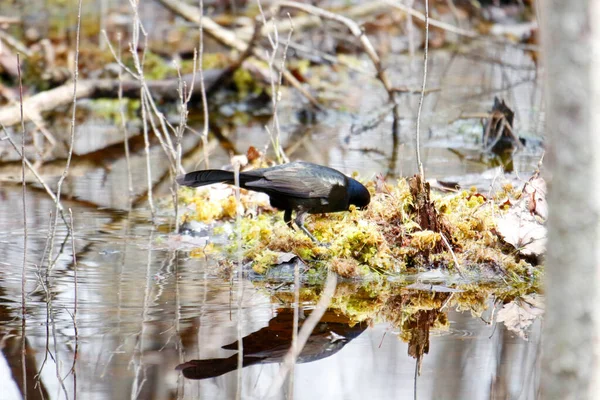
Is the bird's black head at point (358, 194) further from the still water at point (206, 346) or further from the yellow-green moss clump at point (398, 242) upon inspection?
the still water at point (206, 346)

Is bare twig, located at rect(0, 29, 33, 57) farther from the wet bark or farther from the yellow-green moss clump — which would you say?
the wet bark

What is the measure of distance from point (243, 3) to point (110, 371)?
14499mm

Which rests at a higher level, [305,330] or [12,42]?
[12,42]

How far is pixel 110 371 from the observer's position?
11.2 ft

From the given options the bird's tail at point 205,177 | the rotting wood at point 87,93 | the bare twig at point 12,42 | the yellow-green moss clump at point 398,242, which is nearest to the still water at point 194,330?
the yellow-green moss clump at point 398,242

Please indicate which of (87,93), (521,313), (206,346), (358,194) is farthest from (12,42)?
(521,313)

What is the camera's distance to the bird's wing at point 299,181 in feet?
16.9

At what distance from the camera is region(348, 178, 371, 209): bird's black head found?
17.4 feet

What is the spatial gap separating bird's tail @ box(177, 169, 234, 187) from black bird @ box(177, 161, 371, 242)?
4.4 inches

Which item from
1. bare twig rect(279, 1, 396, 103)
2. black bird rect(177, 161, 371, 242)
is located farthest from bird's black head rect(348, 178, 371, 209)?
bare twig rect(279, 1, 396, 103)

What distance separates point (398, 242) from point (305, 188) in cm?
64

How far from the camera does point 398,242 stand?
5000mm

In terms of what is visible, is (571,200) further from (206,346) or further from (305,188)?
(305,188)

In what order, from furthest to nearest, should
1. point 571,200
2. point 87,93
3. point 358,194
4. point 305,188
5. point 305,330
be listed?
point 87,93, point 358,194, point 305,188, point 305,330, point 571,200
